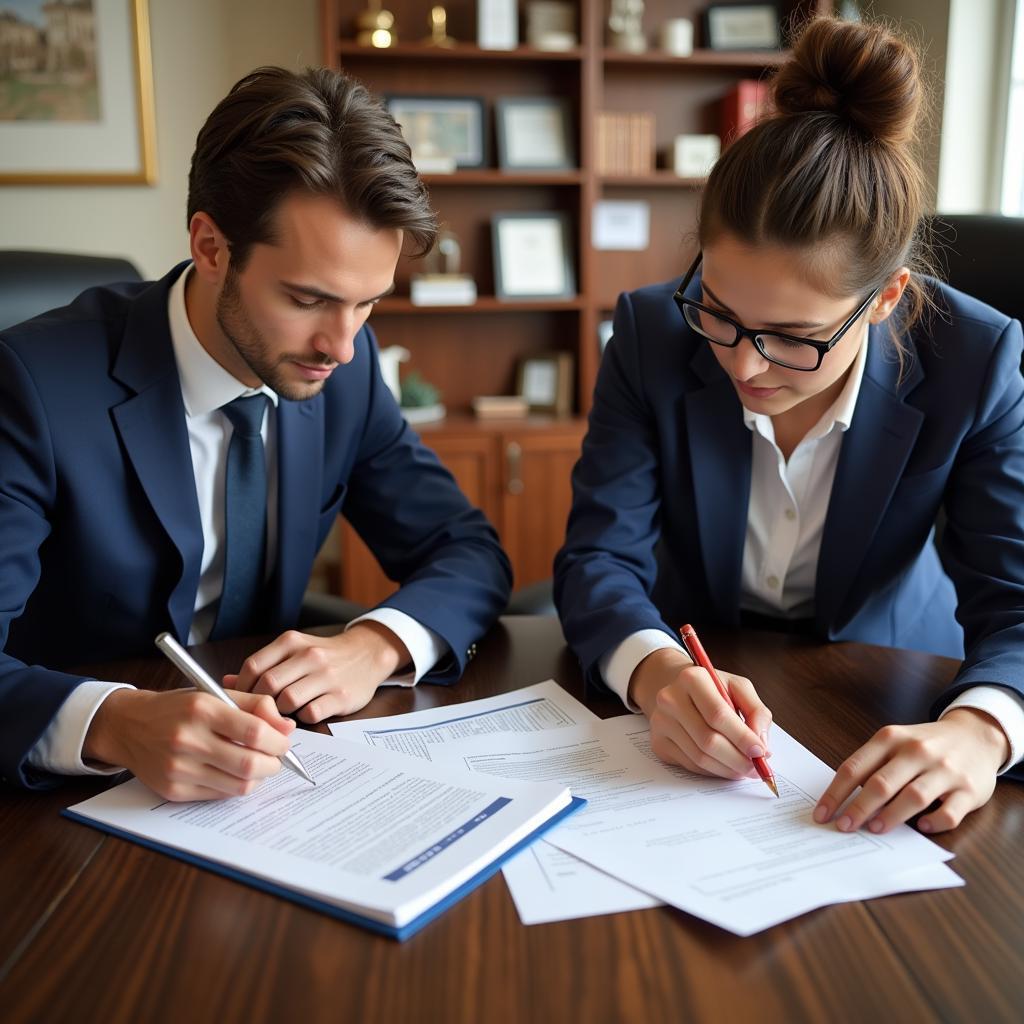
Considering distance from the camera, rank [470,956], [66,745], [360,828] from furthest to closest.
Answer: [66,745], [360,828], [470,956]

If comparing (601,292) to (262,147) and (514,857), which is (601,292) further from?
(514,857)

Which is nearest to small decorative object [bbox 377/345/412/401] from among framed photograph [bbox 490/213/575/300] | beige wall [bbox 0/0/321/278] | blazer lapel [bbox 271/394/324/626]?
framed photograph [bbox 490/213/575/300]

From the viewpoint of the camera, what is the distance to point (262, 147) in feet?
4.16

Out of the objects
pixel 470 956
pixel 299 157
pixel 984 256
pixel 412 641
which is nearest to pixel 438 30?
pixel 984 256

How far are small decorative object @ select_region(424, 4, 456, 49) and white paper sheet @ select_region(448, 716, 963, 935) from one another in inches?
109

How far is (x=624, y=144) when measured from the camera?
3453mm

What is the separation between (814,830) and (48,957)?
0.59m

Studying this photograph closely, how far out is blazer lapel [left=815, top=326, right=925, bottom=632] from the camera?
4.45 ft

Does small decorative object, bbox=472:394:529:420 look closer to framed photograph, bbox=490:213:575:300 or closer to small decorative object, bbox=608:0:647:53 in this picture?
framed photograph, bbox=490:213:575:300

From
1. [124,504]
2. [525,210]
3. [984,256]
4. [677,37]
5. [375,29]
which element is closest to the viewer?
[124,504]

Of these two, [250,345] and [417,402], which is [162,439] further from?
[417,402]

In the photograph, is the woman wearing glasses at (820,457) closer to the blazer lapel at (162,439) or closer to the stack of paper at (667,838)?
the stack of paper at (667,838)

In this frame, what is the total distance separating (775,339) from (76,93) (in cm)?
305

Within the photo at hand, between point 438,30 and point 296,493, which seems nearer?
point 296,493
